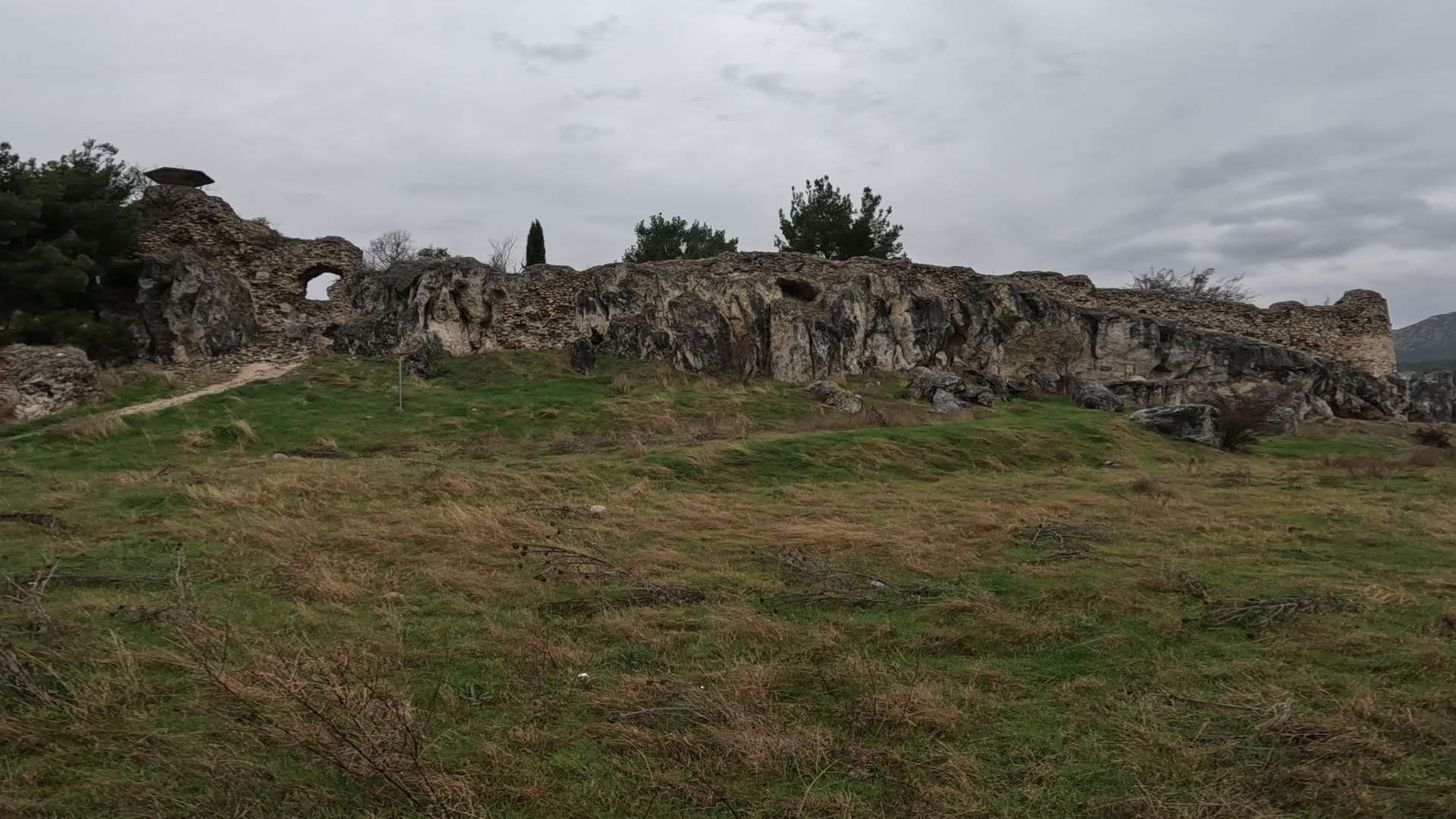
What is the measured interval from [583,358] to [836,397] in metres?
7.17

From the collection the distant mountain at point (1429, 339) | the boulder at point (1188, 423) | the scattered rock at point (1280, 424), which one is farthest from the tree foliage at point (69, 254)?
the distant mountain at point (1429, 339)

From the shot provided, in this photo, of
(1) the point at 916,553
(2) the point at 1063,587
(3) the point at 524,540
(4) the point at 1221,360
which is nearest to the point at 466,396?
(3) the point at 524,540

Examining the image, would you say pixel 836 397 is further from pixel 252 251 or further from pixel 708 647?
pixel 252 251

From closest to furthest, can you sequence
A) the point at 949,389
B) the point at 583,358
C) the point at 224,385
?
the point at 224,385
the point at 949,389
the point at 583,358

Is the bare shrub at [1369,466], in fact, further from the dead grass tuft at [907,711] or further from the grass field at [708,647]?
the dead grass tuft at [907,711]

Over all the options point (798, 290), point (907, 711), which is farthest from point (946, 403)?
point (907, 711)

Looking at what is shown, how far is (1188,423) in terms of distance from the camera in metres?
18.6

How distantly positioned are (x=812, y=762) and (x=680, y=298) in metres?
21.2

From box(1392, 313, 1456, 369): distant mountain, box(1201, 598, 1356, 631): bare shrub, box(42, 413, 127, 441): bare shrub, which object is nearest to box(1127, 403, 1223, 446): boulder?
box(1201, 598, 1356, 631): bare shrub

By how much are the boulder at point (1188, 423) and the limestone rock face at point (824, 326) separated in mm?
5926

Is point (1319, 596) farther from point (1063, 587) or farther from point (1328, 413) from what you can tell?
point (1328, 413)

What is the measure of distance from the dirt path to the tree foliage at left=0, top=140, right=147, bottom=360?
3202 millimetres

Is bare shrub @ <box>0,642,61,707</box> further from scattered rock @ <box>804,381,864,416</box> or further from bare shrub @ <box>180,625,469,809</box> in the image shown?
scattered rock @ <box>804,381,864,416</box>

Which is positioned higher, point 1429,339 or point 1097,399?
point 1429,339
